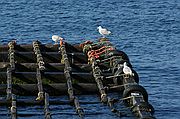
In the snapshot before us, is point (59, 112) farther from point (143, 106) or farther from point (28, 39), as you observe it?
point (28, 39)

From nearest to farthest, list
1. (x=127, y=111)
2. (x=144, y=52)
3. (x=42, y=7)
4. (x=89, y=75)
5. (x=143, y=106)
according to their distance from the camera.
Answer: (x=143, y=106), (x=127, y=111), (x=89, y=75), (x=144, y=52), (x=42, y=7)

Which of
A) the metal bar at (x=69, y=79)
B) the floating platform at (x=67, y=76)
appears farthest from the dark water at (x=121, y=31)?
the metal bar at (x=69, y=79)

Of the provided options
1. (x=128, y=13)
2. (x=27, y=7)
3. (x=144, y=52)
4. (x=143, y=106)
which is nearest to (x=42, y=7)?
(x=27, y=7)

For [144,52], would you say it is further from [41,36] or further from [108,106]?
[108,106]

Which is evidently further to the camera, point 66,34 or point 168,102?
point 66,34

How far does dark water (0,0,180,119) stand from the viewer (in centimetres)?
4562

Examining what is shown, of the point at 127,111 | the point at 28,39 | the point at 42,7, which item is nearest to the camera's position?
the point at 127,111

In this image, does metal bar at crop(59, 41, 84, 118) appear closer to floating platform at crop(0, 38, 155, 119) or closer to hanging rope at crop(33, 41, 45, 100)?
floating platform at crop(0, 38, 155, 119)

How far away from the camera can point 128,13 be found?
82.8 metres

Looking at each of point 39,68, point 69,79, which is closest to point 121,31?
point 39,68

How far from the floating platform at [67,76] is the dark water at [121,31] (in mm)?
1113

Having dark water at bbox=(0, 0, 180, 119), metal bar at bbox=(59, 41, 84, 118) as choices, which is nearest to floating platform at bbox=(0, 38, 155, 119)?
metal bar at bbox=(59, 41, 84, 118)

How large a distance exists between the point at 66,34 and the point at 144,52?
11.2 m

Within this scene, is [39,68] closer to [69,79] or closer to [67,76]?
[67,76]
